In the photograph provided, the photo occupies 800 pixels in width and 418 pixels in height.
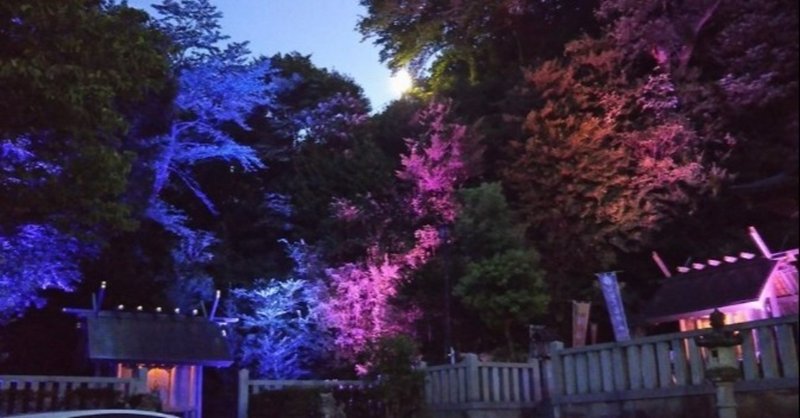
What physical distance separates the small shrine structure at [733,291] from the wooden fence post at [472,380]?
458cm

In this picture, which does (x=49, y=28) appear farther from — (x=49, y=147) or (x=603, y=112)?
(x=603, y=112)

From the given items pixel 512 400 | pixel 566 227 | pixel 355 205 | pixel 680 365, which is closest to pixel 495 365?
pixel 512 400

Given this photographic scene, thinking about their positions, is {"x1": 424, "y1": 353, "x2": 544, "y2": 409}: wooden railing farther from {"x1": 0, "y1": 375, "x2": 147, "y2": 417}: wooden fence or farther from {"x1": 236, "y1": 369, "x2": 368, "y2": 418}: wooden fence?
{"x1": 0, "y1": 375, "x2": 147, "y2": 417}: wooden fence

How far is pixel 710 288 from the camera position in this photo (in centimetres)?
1443

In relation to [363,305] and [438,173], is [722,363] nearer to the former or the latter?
[363,305]

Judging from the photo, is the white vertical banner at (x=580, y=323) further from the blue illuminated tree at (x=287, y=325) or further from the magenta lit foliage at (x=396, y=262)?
the blue illuminated tree at (x=287, y=325)

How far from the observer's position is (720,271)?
14555 millimetres

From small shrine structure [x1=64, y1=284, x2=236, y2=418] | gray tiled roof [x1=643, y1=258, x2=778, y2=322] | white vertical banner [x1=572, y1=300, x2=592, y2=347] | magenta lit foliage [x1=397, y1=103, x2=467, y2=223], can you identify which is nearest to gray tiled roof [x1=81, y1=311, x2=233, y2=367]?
small shrine structure [x1=64, y1=284, x2=236, y2=418]

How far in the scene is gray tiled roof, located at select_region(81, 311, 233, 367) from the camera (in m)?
14.1

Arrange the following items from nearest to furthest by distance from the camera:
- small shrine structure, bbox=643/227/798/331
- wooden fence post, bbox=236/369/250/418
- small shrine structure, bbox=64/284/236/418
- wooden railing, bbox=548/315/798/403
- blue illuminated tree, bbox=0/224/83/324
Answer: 1. wooden railing, bbox=548/315/798/403
2. wooden fence post, bbox=236/369/250/418
3. small shrine structure, bbox=643/227/798/331
4. blue illuminated tree, bbox=0/224/83/324
5. small shrine structure, bbox=64/284/236/418

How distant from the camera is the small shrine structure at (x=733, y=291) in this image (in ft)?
44.2

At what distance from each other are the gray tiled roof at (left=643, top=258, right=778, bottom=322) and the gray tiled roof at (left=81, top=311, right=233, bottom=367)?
9.05 meters

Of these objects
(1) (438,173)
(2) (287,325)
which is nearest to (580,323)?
(1) (438,173)

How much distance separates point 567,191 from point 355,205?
490 centimetres
